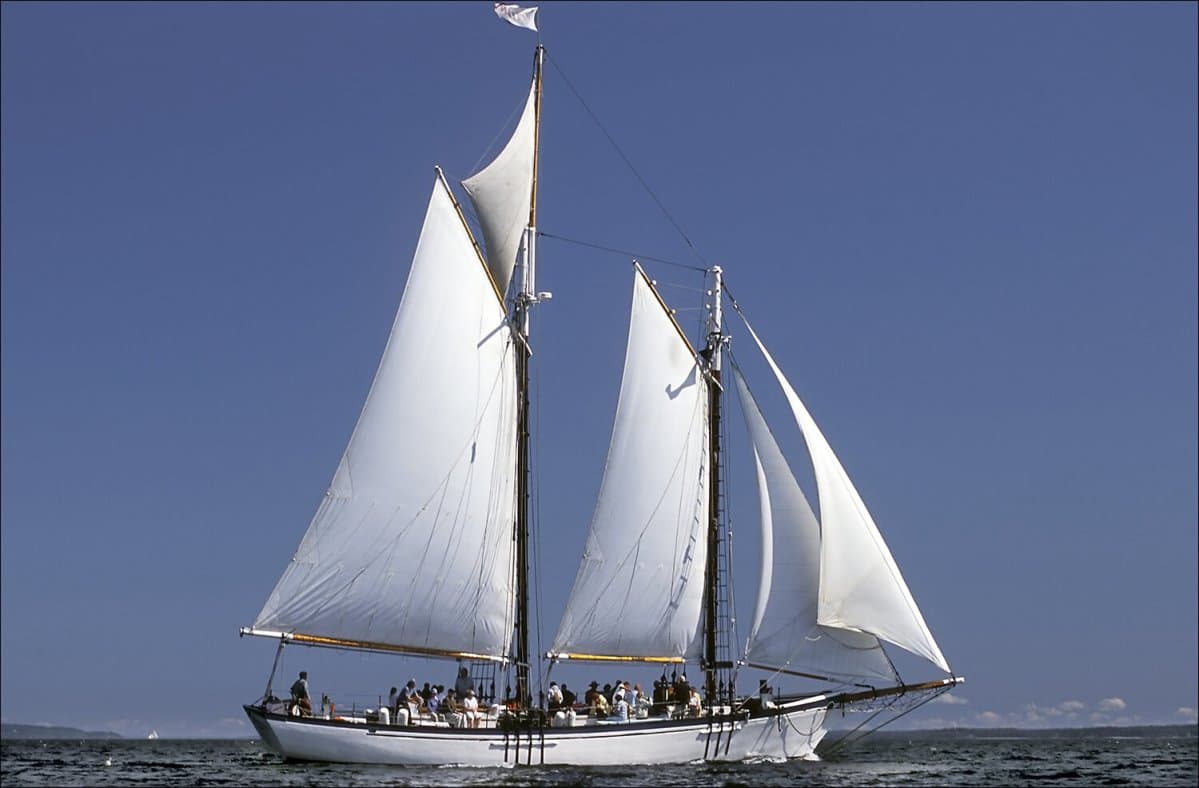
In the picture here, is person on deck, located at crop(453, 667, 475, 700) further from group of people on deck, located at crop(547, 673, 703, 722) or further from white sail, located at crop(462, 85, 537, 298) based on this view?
white sail, located at crop(462, 85, 537, 298)

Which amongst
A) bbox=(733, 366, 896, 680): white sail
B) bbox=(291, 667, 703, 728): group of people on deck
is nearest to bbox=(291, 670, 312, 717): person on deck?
bbox=(291, 667, 703, 728): group of people on deck

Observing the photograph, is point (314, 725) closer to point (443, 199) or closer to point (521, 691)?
point (521, 691)

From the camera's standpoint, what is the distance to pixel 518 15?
5759 cm

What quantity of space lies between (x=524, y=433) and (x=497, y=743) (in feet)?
39.8

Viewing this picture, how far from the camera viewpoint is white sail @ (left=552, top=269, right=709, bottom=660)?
168 feet

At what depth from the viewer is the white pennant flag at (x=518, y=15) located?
57.4 metres

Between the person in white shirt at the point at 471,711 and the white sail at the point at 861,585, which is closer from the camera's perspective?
the person in white shirt at the point at 471,711

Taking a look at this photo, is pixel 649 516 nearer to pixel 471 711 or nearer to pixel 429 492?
pixel 429 492

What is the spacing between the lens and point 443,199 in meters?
51.6

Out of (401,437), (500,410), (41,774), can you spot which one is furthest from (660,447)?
(41,774)

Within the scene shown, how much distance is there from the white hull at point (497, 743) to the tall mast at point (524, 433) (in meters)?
3.43

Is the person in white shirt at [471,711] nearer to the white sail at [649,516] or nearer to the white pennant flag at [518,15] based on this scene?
the white sail at [649,516]

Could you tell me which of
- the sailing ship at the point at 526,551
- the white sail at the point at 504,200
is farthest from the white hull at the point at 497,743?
the white sail at the point at 504,200

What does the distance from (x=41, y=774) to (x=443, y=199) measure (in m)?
26.0
